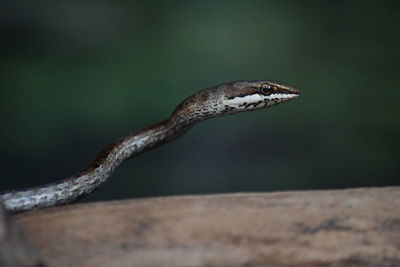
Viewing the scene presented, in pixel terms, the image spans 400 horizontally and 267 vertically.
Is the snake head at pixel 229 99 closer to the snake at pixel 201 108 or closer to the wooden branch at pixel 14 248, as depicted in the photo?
the snake at pixel 201 108

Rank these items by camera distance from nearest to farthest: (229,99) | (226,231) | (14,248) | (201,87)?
(14,248), (226,231), (229,99), (201,87)

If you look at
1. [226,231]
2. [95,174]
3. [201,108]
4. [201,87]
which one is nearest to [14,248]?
[226,231]

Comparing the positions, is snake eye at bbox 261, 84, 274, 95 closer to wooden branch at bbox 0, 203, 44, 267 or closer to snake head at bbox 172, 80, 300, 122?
snake head at bbox 172, 80, 300, 122

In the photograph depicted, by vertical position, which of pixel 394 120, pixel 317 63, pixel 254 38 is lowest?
pixel 394 120

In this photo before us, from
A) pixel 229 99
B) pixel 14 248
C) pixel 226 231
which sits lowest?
pixel 226 231

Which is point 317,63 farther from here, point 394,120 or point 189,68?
point 189,68

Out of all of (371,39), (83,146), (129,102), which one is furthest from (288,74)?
(83,146)

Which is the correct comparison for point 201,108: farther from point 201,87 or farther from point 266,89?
point 201,87

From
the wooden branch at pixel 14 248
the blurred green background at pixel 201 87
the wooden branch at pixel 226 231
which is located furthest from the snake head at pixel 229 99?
the wooden branch at pixel 14 248
